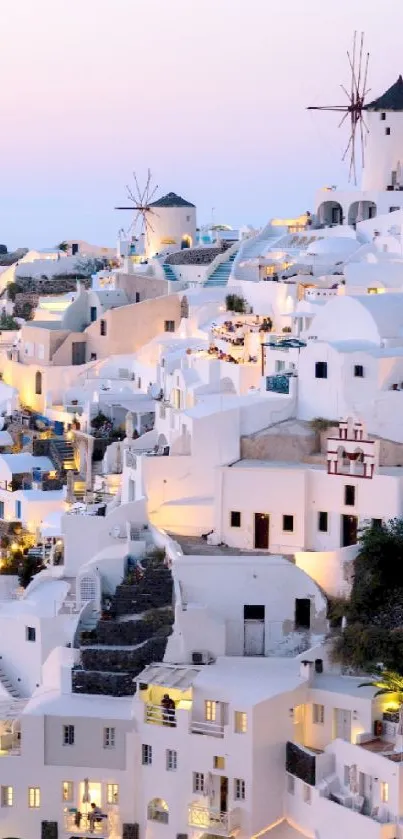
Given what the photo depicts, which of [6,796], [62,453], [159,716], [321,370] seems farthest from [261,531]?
[62,453]

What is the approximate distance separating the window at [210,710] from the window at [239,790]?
967mm

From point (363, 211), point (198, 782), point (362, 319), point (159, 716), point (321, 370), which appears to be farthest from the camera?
point (363, 211)

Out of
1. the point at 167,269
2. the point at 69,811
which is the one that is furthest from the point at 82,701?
the point at 167,269

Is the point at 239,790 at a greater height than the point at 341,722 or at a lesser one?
lesser

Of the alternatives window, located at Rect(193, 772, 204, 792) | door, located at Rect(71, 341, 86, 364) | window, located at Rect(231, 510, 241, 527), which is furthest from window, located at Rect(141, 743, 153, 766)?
door, located at Rect(71, 341, 86, 364)

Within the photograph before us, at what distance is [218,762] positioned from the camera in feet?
105

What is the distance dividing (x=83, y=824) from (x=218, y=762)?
2413 millimetres

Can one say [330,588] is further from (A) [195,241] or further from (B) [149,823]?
(A) [195,241]

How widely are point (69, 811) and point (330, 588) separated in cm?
526

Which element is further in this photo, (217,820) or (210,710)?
(210,710)

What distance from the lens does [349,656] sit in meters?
33.0

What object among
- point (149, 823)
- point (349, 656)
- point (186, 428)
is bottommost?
point (149, 823)

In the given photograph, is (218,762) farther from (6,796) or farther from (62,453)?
(62,453)

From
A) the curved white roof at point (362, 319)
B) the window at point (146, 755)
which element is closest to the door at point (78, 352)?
the curved white roof at point (362, 319)
